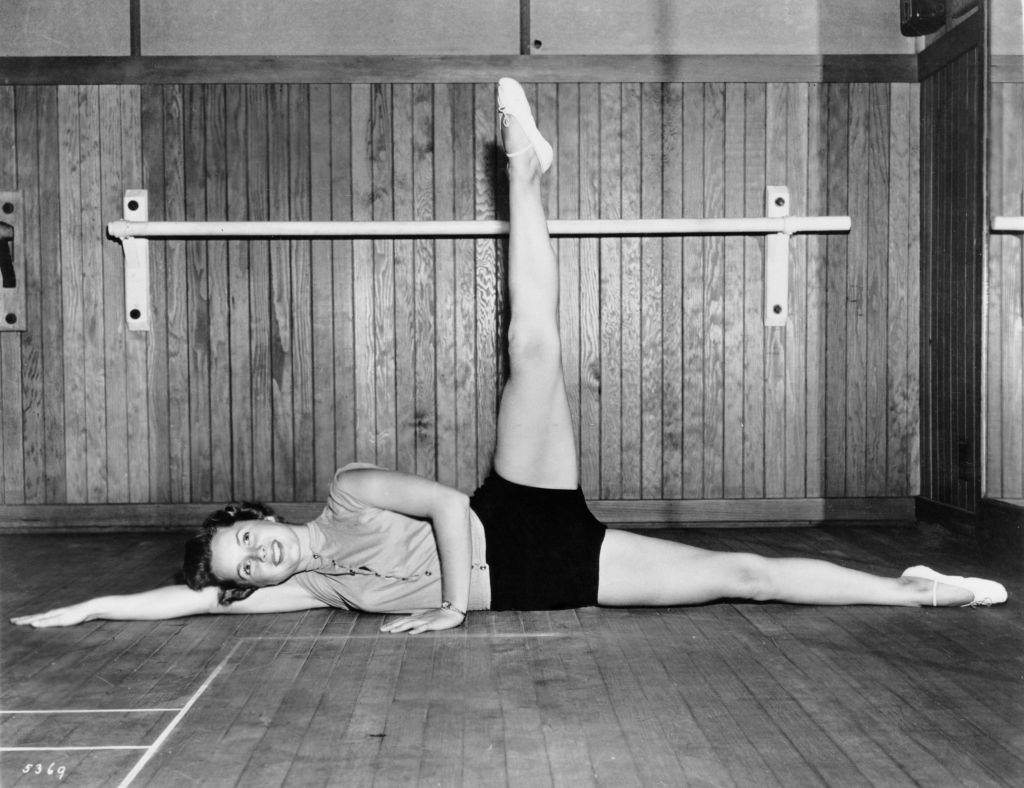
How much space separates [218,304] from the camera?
147 inches

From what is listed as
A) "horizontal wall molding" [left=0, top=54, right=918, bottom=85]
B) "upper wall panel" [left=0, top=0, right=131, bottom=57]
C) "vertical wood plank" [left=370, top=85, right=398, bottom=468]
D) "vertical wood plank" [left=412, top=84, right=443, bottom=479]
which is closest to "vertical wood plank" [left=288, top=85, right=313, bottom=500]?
"horizontal wall molding" [left=0, top=54, right=918, bottom=85]

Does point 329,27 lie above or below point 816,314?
above

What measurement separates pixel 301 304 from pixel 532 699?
91.0 inches

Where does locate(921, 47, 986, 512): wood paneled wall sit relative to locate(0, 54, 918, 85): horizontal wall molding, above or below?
below

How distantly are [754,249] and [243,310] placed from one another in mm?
2056

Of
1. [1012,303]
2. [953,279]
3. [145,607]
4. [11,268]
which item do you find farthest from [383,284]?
[1012,303]

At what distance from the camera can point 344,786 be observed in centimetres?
145

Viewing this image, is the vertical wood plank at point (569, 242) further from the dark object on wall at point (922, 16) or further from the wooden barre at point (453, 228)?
A: the dark object on wall at point (922, 16)

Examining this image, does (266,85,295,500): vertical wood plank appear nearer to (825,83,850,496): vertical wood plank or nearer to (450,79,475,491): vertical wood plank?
(450,79,475,491): vertical wood plank

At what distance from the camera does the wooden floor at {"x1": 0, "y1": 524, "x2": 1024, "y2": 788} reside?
151 centimetres

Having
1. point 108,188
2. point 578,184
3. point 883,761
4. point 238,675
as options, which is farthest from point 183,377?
point 883,761

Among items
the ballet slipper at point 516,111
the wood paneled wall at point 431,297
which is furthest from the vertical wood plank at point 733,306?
the ballet slipper at point 516,111

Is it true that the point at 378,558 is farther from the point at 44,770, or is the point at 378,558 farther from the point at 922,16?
the point at 922,16

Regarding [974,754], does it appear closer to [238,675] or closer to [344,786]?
[344,786]
